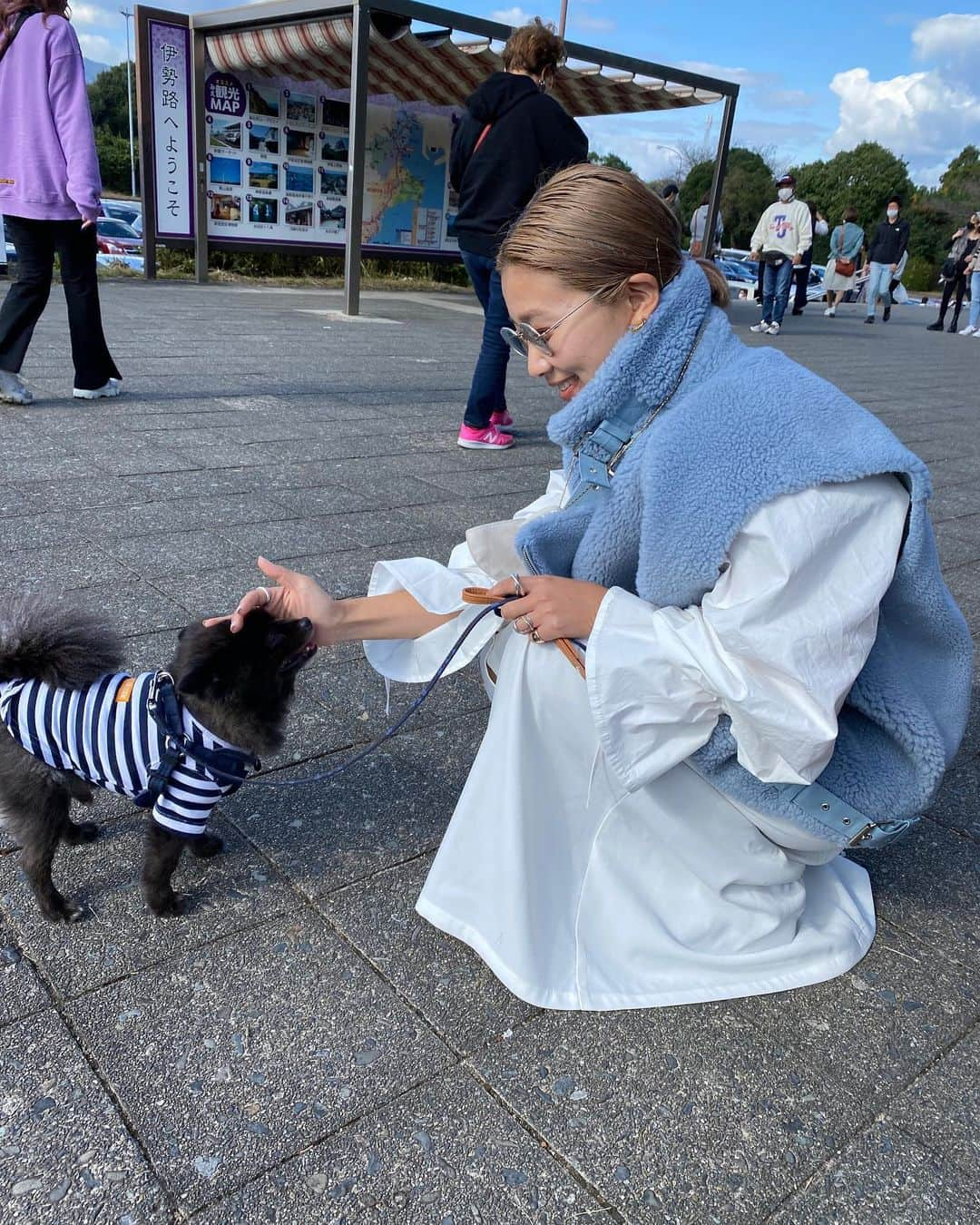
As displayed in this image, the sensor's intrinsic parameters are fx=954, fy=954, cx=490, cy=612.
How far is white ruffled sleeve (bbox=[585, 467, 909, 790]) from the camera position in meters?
1.66

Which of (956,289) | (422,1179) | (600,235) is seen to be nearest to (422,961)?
(422,1179)

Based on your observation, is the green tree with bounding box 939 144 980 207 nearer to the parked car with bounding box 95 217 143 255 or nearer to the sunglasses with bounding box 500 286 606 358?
the parked car with bounding box 95 217 143 255

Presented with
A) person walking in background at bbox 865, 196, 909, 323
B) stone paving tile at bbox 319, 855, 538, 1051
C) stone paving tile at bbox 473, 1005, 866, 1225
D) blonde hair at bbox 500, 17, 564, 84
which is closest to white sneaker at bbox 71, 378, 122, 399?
blonde hair at bbox 500, 17, 564, 84

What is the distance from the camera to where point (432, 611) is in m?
2.18

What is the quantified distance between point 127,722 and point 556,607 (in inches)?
36.0

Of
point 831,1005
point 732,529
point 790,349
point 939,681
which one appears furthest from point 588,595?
point 790,349

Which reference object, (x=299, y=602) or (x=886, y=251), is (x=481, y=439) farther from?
(x=886, y=251)

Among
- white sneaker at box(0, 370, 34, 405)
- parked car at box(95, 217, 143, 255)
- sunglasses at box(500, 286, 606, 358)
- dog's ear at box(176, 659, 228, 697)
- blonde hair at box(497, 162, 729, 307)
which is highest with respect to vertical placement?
blonde hair at box(497, 162, 729, 307)

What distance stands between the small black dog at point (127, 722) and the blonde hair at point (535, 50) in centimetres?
470

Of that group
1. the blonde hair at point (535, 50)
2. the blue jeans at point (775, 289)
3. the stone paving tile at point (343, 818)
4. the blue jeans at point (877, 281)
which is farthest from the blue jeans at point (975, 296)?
the stone paving tile at point (343, 818)

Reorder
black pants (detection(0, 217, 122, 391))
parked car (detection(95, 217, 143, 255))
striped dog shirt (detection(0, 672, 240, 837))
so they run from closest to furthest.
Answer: striped dog shirt (detection(0, 672, 240, 837)), black pants (detection(0, 217, 122, 391)), parked car (detection(95, 217, 143, 255))

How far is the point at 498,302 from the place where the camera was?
564cm

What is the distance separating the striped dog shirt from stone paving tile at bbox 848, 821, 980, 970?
5.45ft

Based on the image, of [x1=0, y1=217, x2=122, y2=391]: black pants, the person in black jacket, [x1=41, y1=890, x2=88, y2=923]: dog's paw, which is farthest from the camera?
[x1=0, y1=217, x2=122, y2=391]: black pants
